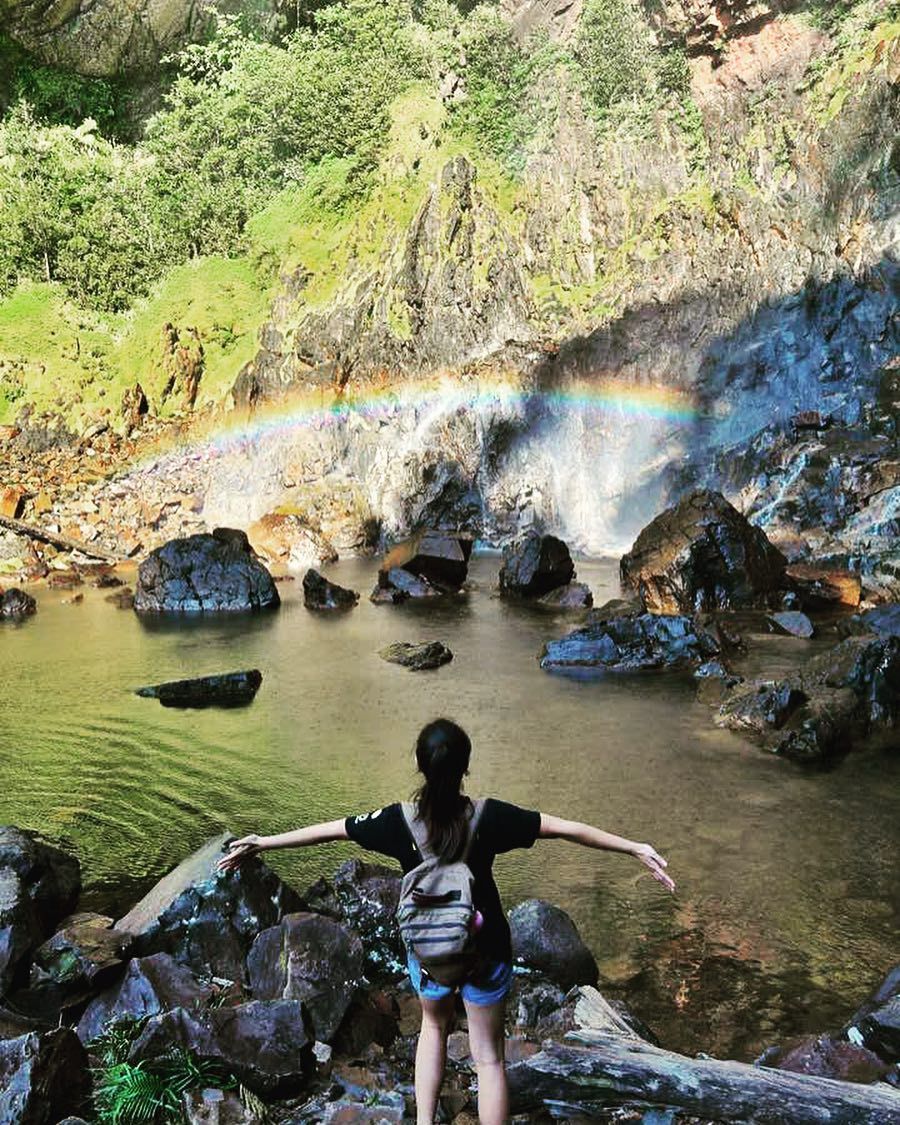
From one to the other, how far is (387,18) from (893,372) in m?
36.7

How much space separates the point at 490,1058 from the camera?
14.1ft

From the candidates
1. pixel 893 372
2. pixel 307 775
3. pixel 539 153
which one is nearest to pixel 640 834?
pixel 307 775

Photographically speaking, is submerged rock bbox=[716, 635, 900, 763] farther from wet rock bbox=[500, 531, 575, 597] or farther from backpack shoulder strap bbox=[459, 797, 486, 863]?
wet rock bbox=[500, 531, 575, 597]

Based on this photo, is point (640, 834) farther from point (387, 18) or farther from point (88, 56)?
point (88, 56)

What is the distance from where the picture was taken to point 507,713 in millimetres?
14344

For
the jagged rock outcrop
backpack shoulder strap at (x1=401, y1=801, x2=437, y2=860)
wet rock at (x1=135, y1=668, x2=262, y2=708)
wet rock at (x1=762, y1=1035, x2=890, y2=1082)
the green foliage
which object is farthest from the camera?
the green foliage

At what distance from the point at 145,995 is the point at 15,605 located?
2067 cm

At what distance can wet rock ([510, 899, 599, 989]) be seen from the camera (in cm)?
669

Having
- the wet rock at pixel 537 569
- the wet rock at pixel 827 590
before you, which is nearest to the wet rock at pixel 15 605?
the wet rock at pixel 537 569

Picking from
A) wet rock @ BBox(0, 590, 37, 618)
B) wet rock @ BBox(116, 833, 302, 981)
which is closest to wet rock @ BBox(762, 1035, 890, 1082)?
wet rock @ BBox(116, 833, 302, 981)

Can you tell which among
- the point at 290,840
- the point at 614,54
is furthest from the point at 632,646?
the point at 614,54

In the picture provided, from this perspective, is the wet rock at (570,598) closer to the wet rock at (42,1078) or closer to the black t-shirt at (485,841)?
the wet rock at (42,1078)

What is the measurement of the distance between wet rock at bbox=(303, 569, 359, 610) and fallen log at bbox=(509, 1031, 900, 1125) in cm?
1974

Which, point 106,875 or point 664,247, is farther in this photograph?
point 664,247
